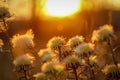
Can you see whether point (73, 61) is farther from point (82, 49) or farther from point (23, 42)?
point (23, 42)

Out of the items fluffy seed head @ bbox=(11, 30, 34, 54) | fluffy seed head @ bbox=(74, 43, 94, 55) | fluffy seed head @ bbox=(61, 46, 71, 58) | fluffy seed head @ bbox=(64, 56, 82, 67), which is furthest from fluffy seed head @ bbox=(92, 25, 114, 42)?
fluffy seed head @ bbox=(11, 30, 34, 54)

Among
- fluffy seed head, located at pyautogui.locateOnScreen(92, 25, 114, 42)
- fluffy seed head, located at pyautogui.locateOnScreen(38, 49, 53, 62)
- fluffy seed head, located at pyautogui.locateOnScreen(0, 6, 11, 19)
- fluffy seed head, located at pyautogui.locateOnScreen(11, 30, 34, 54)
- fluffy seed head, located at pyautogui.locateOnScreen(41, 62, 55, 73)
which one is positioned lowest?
fluffy seed head, located at pyautogui.locateOnScreen(41, 62, 55, 73)

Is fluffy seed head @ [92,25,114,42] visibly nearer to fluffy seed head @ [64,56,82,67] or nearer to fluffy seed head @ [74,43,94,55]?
fluffy seed head @ [74,43,94,55]

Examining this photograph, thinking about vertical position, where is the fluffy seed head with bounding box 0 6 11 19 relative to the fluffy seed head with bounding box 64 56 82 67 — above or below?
above

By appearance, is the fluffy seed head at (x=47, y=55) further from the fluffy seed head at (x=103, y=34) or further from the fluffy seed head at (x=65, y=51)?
the fluffy seed head at (x=103, y=34)

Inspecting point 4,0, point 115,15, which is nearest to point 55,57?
point 4,0

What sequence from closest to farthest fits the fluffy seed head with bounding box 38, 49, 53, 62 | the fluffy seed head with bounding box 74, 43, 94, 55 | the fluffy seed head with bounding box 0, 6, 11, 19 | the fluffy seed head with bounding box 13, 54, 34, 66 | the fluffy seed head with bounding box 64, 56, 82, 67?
the fluffy seed head with bounding box 64, 56, 82, 67
the fluffy seed head with bounding box 74, 43, 94, 55
the fluffy seed head with bounding box 13, 54, 34, 66
the fluffy seed head with bounding box 38, 49, 53, 62
the fluffy seed head with bounding box 0, 6, 11, 19

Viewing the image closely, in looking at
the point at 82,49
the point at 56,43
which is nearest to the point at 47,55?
the point at 56,43

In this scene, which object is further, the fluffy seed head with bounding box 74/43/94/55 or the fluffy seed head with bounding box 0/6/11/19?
the fluffy seed head with bounding box 0/6/11/19

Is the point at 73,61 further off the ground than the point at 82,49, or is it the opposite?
the point at 82,49

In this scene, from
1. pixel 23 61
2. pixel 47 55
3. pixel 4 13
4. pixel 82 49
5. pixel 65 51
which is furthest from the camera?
pixel 4 13

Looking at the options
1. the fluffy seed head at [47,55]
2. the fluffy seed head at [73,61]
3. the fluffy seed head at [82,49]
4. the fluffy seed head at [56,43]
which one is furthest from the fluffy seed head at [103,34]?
the fluffy seed head at [47,55]
